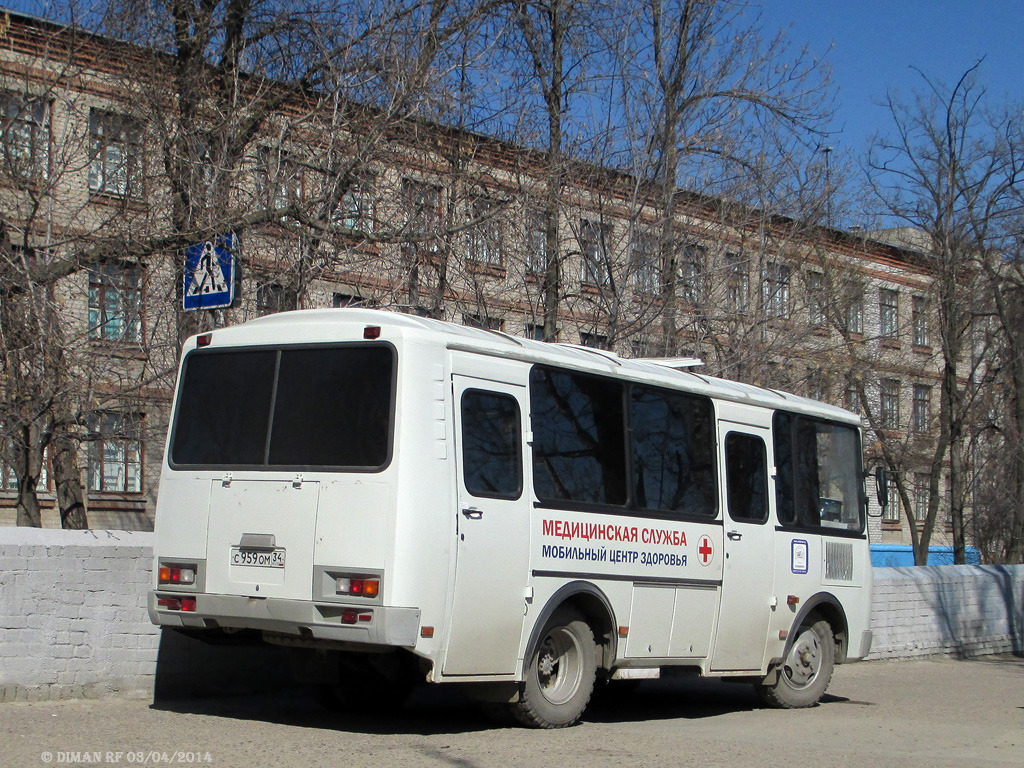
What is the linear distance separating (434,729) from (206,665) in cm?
240

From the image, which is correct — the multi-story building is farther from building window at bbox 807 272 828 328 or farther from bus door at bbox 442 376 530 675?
bus door at bbox 442 376 530 675

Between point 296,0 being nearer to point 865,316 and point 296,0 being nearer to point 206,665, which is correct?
point 206,665

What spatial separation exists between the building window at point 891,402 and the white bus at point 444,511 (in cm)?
1887

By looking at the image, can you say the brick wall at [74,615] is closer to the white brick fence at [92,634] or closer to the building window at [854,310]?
the white brick fence at [92,634]

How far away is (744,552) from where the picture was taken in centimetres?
1124

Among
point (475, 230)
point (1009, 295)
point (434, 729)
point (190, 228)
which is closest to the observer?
point (434, 729)

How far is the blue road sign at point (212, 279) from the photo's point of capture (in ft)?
34.5

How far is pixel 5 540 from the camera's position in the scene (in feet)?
30.3

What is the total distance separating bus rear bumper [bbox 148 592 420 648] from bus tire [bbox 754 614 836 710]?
5233 mm

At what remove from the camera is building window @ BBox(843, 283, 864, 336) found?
2202 cm

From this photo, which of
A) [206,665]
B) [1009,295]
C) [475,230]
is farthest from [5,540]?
[1009,295]

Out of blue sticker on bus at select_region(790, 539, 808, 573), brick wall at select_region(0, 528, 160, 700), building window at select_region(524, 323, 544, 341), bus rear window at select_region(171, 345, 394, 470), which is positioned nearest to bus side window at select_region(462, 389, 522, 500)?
bus rear window at select_region(171, 345, 394, 470)

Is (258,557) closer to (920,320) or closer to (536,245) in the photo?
(536,245)

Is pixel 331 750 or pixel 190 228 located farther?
pixel 190 228
